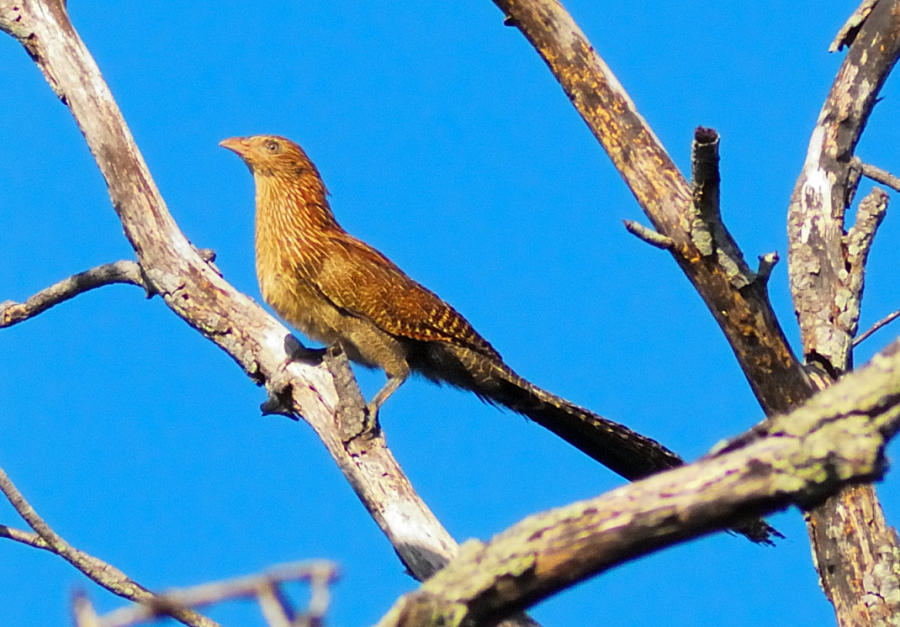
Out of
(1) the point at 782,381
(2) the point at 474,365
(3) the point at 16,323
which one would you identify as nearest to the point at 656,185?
(1) the point at 782,381

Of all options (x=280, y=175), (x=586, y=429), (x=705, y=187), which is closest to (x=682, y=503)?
(x=705, y=187)

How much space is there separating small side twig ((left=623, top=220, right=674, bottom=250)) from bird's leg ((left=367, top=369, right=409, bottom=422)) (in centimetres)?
164

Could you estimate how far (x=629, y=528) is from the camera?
5.24 ft

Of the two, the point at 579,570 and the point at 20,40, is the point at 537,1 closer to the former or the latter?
the point at 20,40

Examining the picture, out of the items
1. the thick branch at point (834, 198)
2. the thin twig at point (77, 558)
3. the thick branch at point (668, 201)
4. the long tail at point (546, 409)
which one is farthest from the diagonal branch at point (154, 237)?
the thick branch at point (834, 198)

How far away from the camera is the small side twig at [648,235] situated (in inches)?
160

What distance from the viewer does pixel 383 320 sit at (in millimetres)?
6211

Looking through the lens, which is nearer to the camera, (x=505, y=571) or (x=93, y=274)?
(x=505, y=571)

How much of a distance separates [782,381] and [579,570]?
10.2 feet

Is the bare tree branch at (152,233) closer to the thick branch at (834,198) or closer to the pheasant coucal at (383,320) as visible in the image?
the pheasant coucal at (383,320)

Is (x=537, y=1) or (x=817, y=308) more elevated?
(x=537, y=1)

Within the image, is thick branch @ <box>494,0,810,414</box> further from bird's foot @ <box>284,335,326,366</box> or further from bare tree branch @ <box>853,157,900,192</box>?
bird's foot @ <box>284,335,326,366</box>

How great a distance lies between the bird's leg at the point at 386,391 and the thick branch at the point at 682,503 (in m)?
3.43

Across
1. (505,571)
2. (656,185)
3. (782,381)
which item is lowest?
(505,571)
